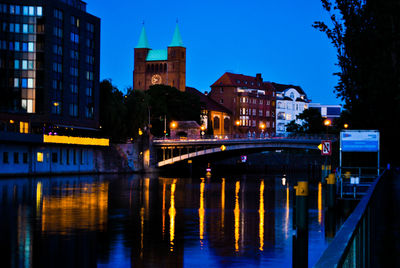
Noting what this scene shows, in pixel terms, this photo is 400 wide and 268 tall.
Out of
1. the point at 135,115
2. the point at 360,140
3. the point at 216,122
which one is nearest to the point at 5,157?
the point at 135,115

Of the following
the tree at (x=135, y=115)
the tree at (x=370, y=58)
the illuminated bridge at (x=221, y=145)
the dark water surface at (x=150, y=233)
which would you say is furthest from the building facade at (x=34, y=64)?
the tree at (x=370, y=58)

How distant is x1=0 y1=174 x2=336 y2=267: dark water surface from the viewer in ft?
64.5

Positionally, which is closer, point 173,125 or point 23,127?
point 23,127

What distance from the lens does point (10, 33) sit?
93875 millimetres

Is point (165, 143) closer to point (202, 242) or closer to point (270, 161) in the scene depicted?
point (270, 161)

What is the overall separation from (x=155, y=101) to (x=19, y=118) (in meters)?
42.6

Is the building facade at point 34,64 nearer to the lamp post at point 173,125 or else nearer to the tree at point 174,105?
the lamp post at point 173,125

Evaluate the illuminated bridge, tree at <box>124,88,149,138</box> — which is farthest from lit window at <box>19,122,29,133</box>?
the illuminated bridge

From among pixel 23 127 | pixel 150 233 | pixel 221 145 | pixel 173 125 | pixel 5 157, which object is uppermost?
pixel 173 125

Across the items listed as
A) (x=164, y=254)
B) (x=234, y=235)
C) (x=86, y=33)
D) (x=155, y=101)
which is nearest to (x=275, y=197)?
(x=234, y=235)

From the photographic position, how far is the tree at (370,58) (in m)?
18.8

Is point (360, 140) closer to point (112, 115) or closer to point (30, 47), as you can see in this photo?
point (30, 47)

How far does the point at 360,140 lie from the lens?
40.0 m

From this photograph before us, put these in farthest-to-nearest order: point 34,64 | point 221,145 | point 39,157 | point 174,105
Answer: point 174,105 < point 221,145 < point 34,64 < point 39,157
